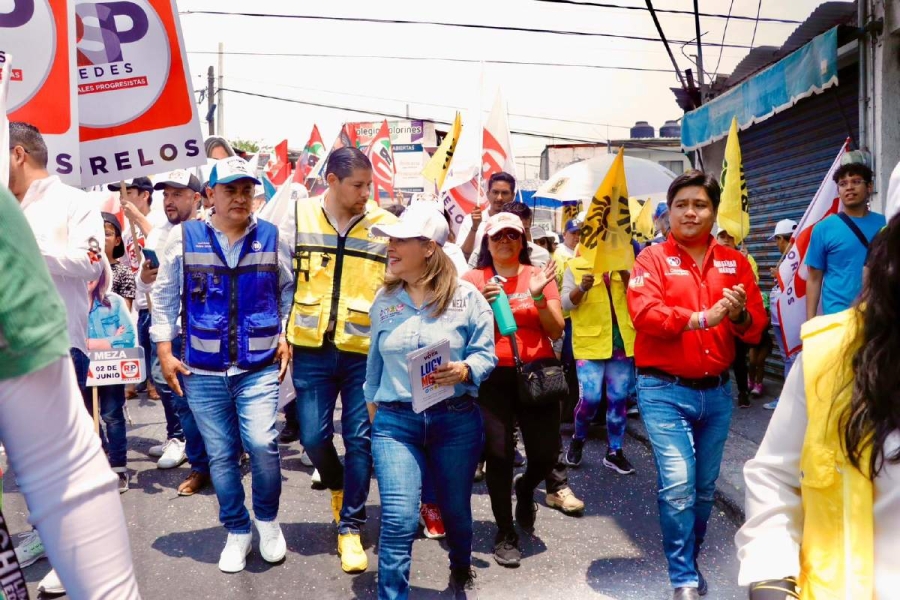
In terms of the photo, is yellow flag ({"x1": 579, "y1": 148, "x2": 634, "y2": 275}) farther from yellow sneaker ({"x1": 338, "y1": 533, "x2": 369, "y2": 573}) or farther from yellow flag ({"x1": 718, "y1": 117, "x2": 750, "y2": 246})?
yellow sneaker ({"x1": 338, "y1": 533, "x2": 369, "y2": 573})

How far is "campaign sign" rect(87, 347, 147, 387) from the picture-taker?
588 centimetres

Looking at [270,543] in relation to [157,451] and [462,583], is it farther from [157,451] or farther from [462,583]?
[157,451]

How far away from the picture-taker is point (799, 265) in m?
6.16

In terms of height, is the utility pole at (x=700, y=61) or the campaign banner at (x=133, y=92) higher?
the utility pole at (x=700, y=61)

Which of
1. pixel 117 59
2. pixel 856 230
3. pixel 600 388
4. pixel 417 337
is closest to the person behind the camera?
pixel 417 337

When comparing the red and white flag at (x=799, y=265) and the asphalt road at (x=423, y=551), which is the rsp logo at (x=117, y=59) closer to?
the asphalt road at (x=423, y=551)

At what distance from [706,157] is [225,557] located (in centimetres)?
1148

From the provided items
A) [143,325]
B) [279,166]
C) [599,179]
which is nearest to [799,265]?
[599,179]

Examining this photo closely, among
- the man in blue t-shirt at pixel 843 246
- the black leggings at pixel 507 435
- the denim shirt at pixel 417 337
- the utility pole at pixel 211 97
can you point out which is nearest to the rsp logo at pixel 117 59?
the denim shirt at pixel 417 337

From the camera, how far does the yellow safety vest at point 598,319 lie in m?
6.60

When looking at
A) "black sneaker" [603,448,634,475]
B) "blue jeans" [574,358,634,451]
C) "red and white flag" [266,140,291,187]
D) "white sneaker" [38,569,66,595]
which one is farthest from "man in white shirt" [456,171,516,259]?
"red and white flag" [266,140,291,187]

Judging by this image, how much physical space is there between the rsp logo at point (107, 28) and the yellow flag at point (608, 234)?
3139mm

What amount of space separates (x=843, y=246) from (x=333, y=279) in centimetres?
344

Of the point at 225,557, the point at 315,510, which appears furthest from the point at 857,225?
the point at 225,557
